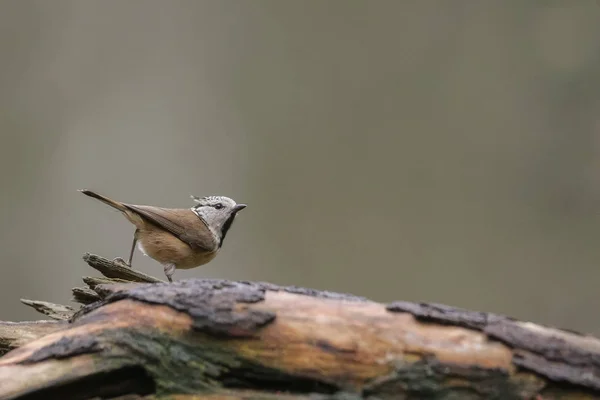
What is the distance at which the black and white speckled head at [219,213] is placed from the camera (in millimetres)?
3176

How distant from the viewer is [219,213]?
127 inches

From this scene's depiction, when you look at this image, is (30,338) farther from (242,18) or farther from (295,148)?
(242,18)

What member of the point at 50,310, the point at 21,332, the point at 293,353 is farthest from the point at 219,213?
the point at 293,353

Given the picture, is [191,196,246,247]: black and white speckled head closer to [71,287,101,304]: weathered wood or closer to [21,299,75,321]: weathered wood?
[21,299,75,321]: weathered wood

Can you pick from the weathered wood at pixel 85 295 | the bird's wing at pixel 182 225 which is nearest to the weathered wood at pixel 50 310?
the weathered wood at pixel 85 295

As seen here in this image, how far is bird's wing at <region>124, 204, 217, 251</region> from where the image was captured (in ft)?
9.15

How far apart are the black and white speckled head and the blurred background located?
3.20 feet

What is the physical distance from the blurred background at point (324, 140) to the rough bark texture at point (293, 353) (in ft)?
8.94

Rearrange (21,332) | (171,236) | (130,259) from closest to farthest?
(21,332) → (171,236) → (130,259)

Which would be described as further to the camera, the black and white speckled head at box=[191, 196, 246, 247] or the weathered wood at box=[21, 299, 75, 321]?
the black and white speckled head at box=[191, 196, 246, 247]

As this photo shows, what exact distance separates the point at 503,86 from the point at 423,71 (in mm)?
562

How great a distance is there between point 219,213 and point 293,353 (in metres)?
2.00

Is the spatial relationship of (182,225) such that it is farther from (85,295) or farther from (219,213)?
(85,295)

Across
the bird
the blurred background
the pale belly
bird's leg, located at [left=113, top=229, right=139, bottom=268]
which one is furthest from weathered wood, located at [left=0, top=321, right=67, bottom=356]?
the blurred background
